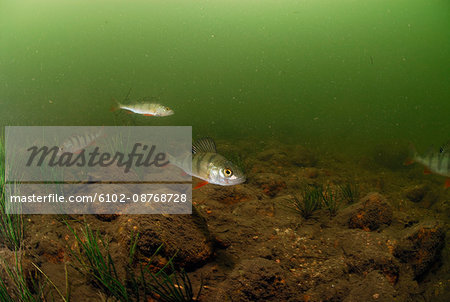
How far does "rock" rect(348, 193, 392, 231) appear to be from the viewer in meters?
3.91

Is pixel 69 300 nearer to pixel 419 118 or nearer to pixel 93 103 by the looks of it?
pixel 93 103

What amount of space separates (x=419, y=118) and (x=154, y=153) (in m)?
56.8

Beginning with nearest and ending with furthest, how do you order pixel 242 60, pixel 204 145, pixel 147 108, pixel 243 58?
pixel 204 145 < pixel 147 108 < pixel 243 58 < pixel 242 60

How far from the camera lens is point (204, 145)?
2.77 meters

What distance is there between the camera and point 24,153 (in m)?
5.09

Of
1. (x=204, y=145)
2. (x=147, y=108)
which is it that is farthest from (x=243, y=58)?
(x=204, y=145)

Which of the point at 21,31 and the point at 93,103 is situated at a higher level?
the point at 21,31

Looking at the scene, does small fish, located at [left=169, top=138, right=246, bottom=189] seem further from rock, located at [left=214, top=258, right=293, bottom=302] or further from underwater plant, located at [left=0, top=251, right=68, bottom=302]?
underwater plant, located at [left=0, top=251, right=68, bottom=302]

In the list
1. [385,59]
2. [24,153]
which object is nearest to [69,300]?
[24,153]

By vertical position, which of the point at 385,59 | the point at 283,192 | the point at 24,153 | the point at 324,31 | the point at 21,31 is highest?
the point at 324,31

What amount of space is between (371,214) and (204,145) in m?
2.97

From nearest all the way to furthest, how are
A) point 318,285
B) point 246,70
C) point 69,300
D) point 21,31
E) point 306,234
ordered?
1. point 69,300
2. point 318,285
3. point 306,234
4. point 21,31
5. point 246,70

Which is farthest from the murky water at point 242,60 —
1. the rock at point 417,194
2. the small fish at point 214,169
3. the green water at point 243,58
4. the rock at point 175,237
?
the small fish at point 214,169

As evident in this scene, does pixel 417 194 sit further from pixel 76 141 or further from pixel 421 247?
pixel 76 141
